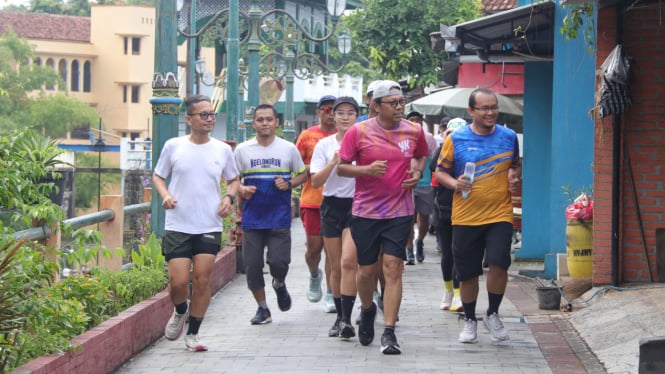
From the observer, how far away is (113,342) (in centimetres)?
843

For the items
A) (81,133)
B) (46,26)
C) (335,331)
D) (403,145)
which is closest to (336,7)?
(335,331)

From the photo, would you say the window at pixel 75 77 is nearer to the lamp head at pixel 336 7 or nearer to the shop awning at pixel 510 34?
the lamp head at pixel 336 7

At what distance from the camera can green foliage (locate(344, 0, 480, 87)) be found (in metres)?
29.2

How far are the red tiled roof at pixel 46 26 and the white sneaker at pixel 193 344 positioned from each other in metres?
78.4

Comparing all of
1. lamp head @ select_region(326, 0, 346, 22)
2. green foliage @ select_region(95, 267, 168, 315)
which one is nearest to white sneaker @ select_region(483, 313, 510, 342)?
green foliage @ select_region(95, 267, 168, 315)

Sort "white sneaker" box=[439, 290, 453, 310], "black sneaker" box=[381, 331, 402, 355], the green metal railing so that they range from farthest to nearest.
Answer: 1. "white sneaker" box=[439, 290, 453, 310]
2. "black sneaker" box=[381, 331, 402, 355]
3. the green metal railing

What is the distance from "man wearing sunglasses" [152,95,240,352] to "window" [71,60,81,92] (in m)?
78.0

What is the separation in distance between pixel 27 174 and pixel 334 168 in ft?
11.2

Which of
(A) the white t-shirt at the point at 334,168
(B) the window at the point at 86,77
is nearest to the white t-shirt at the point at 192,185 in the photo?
(A) the white t-shirt at the point at 334,168

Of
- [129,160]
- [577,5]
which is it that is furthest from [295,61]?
[129,160]

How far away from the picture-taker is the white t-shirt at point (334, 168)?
→ 10.2m

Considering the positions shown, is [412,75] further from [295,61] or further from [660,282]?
[660,282]

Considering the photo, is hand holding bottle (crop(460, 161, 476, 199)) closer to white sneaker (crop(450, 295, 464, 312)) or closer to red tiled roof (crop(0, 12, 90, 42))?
white sneaker (crop(450, 295, 464, 312))

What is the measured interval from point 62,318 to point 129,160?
6248 cm
